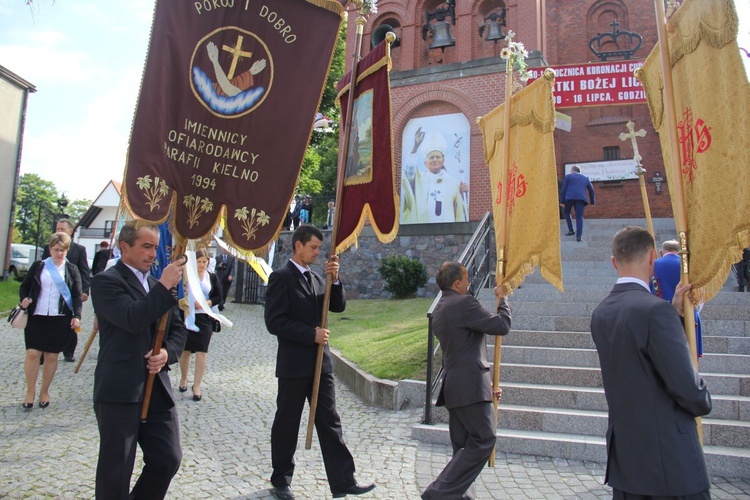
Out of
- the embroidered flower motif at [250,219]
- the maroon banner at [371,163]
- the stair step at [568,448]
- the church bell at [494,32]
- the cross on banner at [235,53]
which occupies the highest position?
the church bell at [494,32]

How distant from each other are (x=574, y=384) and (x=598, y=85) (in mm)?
10280

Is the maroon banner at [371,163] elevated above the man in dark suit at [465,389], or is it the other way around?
the maroon banner at [371,163]

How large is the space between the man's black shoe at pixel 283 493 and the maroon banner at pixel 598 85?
1251cm

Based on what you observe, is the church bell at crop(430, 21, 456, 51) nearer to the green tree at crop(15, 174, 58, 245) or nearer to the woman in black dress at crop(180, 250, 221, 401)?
the woman in black dress at crop(180, 250, 221, 401)

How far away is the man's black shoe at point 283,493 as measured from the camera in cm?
404

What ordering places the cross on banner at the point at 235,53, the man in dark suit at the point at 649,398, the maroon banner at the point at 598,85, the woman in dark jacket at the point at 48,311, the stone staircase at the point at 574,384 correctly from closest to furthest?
1. the man in dark suit at the point at 649,398
2. the cross on banner at the point at 235,53
3. the stone staircase at the point at 574,384
4. the woman in dark jacket at the point at 48,311
5. the maroon banner at the point at 598,85

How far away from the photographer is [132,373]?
3107 millimetres

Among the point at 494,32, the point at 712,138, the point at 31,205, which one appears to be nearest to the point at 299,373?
the point at 712,138

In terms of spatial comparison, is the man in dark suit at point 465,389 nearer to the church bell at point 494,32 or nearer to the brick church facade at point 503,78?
the brick church facade at point 503,78

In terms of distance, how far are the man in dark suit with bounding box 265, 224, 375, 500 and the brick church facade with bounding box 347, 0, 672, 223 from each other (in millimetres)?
12260

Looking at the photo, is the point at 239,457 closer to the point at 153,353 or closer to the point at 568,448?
the point at 153,353

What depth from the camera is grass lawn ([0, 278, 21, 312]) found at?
15.6 metres

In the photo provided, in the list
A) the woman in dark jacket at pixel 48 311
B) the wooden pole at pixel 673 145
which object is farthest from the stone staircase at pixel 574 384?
the woman in dark jacket at pixel 48 311

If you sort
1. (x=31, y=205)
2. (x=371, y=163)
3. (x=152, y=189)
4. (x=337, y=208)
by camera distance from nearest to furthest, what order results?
(x=152, y=189) < (x=337, y=208) < (x=371, y=163) < (x=31, y=205)
